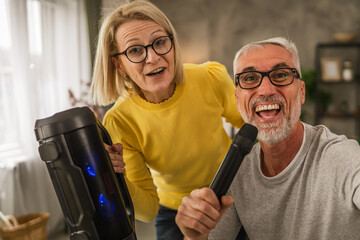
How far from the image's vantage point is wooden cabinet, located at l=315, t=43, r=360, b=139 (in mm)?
4410

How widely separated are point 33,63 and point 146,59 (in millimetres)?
2244

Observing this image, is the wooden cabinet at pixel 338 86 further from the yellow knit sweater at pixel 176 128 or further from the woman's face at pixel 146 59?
the woman's face at pixel 146 59

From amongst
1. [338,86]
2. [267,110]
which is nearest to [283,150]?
[267,110]

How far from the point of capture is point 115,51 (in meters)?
0.90

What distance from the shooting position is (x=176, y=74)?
3.26 feet

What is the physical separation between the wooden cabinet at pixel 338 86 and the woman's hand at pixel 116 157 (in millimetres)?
4301

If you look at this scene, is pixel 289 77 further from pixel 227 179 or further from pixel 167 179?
pixel 167 179

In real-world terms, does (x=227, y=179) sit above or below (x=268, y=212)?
above

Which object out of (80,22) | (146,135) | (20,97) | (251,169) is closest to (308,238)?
(251,169)

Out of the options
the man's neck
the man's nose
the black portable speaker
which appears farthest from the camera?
the man's neck

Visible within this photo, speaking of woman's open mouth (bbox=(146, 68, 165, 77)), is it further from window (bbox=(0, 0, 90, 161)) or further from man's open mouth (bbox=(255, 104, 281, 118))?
window (bbox=(0, 0, 90, 161))

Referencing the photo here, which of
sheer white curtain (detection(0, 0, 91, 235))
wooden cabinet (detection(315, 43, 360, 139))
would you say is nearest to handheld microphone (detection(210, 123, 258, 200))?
sheer white curtain (detection(0, 0, 91, 235))

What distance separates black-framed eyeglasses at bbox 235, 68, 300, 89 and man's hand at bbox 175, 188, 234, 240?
34cm

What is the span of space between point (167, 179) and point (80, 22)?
2554 mm
